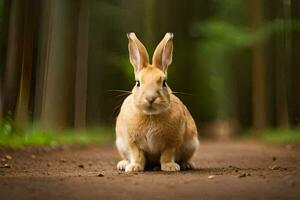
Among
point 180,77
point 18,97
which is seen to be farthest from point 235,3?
point 18,97

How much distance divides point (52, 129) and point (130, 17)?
11.6 meters

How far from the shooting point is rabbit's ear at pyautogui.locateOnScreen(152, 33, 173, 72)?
7465mm

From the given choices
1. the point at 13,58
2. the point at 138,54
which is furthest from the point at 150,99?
the point at 13,58

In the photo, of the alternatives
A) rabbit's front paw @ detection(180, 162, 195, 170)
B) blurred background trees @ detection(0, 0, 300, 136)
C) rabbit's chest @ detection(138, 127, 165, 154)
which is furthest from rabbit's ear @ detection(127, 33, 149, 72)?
blurred background trees @ detection(0, 0, 300, 136)

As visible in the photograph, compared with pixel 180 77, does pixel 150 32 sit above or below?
above

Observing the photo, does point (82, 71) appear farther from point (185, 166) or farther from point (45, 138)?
point (185, 166)

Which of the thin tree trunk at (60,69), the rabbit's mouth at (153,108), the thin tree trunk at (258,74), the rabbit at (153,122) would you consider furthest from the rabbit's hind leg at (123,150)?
the thin tree trunk at (258,74)

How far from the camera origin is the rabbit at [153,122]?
6.99 metres

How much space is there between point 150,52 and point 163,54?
14179 millimetres

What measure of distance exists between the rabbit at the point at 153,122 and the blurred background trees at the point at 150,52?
5895mm

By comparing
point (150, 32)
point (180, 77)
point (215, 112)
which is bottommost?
point (215, 112)

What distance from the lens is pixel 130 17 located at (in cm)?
2580

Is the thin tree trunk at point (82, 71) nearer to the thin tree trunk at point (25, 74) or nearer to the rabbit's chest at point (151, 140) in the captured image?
the thin tree trunk at point (25, 74)

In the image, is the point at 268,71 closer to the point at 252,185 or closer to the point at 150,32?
the point at 150,32
